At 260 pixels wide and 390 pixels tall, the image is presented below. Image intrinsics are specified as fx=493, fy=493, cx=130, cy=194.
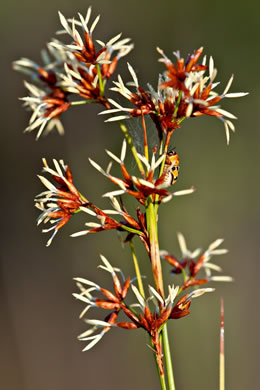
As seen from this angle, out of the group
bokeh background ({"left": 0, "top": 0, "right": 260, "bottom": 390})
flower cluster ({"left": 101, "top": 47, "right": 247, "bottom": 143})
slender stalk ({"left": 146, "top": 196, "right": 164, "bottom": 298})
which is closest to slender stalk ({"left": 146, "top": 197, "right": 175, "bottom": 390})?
slender stalk ({"left": 146, "top": 196, "right": 164, "bottom": 298})

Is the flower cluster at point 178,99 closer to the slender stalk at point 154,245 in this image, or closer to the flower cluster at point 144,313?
the slender stalk at point 154,245

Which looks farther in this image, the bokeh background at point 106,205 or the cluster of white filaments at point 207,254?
the bokeh background at point 106,205

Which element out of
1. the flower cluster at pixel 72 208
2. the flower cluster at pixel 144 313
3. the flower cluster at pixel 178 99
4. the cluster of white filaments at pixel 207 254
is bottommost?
the flower cluster at pixel 144 313

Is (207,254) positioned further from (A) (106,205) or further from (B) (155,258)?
(A) (106,205)

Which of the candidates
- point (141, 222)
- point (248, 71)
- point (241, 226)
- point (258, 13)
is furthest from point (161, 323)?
point (258, 13)

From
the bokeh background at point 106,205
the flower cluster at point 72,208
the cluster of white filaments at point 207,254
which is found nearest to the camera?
the cluster of white filaments at point 207,254

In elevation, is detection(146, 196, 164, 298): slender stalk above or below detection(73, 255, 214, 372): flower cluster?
above

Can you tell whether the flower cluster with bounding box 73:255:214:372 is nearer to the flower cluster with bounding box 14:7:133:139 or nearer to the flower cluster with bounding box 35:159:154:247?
the flower cluster with bounding box 35:159:154:247

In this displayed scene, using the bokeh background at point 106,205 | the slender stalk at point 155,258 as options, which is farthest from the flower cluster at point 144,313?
the bokeh background at point 106,205
